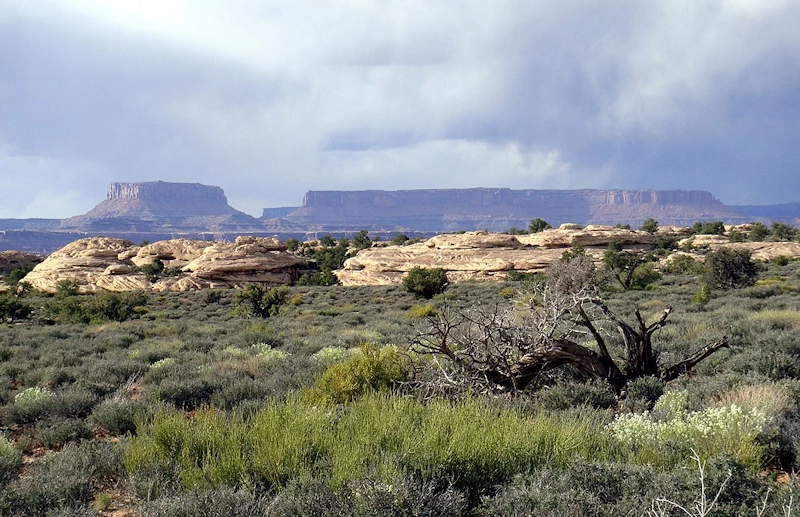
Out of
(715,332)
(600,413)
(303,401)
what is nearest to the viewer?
(600,413)

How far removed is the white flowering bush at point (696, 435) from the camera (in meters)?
4.00

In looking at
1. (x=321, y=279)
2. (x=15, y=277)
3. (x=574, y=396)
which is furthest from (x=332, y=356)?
(x=15, y=277)

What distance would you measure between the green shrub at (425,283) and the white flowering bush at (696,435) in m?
29.1

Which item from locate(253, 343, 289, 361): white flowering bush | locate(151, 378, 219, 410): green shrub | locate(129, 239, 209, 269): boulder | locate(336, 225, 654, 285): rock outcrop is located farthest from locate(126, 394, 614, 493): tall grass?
locate(129, 239, 209, 269): boulder

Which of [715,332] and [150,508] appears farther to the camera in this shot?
[715,332]

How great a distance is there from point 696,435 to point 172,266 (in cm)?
5700

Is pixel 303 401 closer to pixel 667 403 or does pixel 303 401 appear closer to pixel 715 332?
pixel 667 403

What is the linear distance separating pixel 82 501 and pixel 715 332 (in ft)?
33.7

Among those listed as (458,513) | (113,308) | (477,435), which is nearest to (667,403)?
(477,435)

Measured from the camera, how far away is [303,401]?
610cm

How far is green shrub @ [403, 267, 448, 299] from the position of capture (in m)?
34.1

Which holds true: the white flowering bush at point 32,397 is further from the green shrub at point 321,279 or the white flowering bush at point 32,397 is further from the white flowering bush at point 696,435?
the green shrub at point 321,279

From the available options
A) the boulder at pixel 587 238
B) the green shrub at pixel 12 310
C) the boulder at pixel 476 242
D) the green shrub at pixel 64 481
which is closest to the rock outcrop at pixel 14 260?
the green shrub at pixel 12 310

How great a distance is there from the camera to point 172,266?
181 ft
